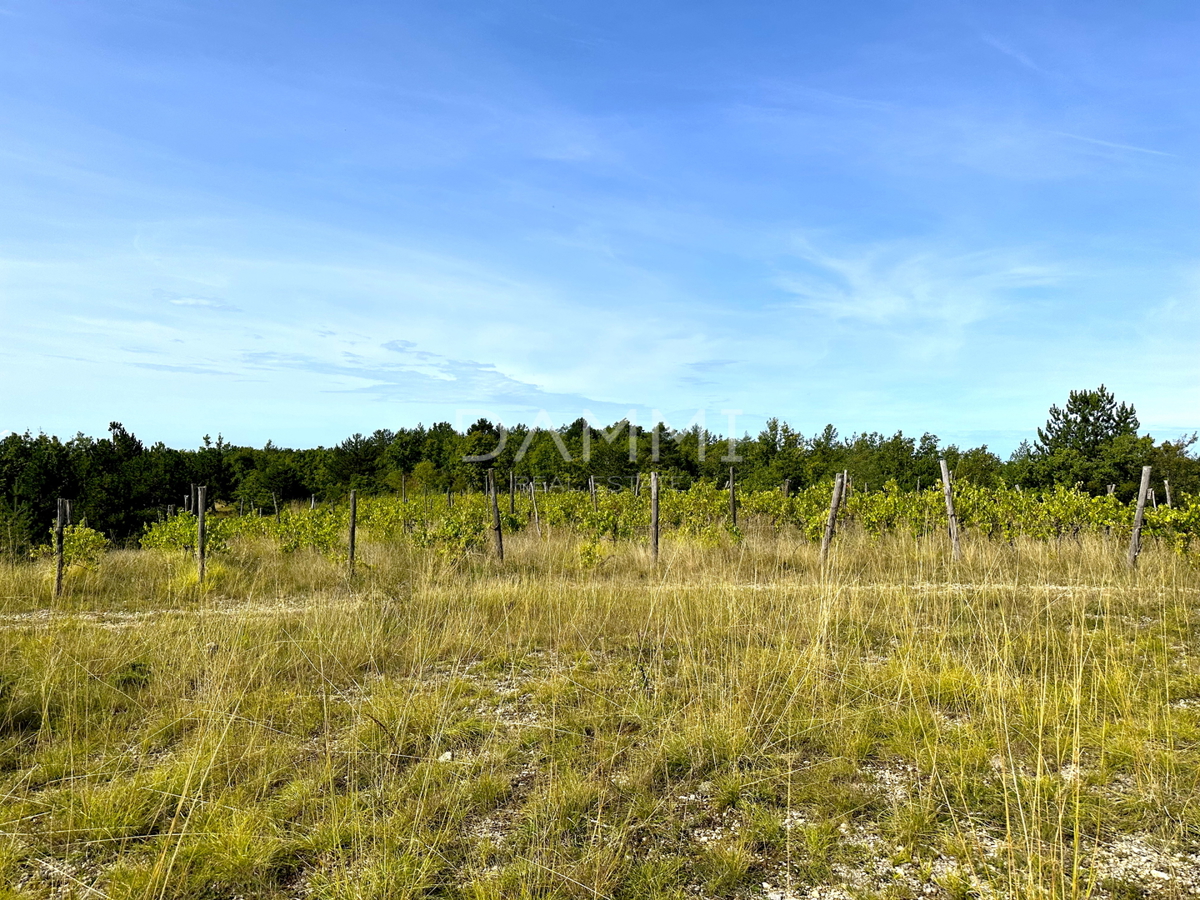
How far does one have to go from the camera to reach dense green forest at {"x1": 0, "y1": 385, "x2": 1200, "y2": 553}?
15898 mm

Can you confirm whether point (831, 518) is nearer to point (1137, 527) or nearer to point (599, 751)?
point (1137, 527)

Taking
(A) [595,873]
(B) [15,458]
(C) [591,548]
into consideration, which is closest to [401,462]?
(B) [15,458]

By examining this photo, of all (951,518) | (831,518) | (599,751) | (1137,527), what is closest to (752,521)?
(831,518)

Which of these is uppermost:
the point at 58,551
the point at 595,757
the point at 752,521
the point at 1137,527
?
the point at 1137,527

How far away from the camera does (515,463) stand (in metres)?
28.7

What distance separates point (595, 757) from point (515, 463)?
25360 millimetres

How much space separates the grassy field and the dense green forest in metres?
9.67

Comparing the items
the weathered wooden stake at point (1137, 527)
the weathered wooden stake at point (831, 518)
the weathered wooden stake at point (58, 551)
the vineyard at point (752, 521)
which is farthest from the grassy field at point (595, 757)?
the vineyard at point (752, 521)

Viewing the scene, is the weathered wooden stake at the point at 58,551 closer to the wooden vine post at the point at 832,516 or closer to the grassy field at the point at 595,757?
the grassy field at the point at 595,757

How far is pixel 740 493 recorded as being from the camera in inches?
696

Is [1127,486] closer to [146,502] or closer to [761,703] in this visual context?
[761,703]

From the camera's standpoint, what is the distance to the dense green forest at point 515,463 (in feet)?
52.2

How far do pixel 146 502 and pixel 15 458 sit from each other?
4.13 metres

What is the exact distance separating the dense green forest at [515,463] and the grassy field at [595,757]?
9670mm
